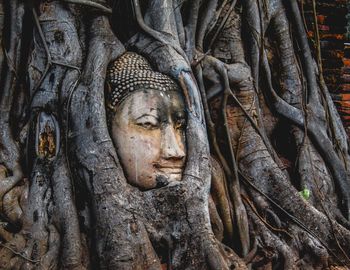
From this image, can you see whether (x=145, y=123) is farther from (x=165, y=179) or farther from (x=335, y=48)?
(x=335, y=48)

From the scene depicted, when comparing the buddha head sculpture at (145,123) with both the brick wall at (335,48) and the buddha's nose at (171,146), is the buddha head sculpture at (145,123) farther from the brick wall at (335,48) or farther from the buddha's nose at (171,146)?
the brick wall at (335,48)

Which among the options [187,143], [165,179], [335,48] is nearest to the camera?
[165,179]

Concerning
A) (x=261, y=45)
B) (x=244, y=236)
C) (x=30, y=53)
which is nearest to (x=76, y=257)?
(x=244, y=236)

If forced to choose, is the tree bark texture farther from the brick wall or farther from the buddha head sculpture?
the brick wall

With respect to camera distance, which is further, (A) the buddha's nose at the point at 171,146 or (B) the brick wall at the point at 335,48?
(B) the brick wall at the point at 335,48

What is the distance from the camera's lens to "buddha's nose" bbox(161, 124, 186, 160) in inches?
130

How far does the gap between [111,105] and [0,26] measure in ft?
2.98

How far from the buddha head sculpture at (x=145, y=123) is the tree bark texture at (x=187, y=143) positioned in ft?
0.26

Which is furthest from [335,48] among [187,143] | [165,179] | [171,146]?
[165,179]

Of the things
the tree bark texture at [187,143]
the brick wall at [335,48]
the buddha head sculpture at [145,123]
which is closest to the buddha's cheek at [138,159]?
the buddha head sculpture at [145,123]

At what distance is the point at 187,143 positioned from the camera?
3426 millimetres

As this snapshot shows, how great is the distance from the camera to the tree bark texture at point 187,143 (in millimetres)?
3150

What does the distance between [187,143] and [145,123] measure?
289mm

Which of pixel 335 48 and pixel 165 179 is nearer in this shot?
pixel 165 179
